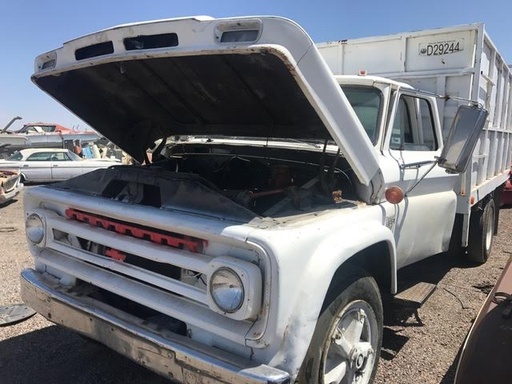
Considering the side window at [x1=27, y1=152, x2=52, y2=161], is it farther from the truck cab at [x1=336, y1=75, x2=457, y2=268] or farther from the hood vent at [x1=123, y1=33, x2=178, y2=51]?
the hood vent at [x1=123, y1=33, x2=178, y2=51]

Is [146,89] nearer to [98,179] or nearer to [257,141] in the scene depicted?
[98,179]

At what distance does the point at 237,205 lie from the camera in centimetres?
250

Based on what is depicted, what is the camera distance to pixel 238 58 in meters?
2.68

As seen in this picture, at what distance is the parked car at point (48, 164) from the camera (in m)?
14.9

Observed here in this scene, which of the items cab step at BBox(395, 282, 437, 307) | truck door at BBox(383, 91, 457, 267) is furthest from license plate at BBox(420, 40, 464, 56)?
cab step at BBox(395, 282, 437, 307)

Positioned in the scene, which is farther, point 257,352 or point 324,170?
point 324,170

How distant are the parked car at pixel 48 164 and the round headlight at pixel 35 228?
12.1 meters

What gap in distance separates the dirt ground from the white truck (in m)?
0.64

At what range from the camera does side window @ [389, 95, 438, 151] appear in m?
3.79

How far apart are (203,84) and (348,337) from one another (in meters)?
1.93

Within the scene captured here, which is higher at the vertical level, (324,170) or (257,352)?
(324,170)

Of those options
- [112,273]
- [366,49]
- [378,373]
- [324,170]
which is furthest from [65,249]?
[366,49]

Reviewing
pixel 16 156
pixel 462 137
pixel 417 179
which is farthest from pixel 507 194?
pixel 16 156

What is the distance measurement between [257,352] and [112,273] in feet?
3.58
